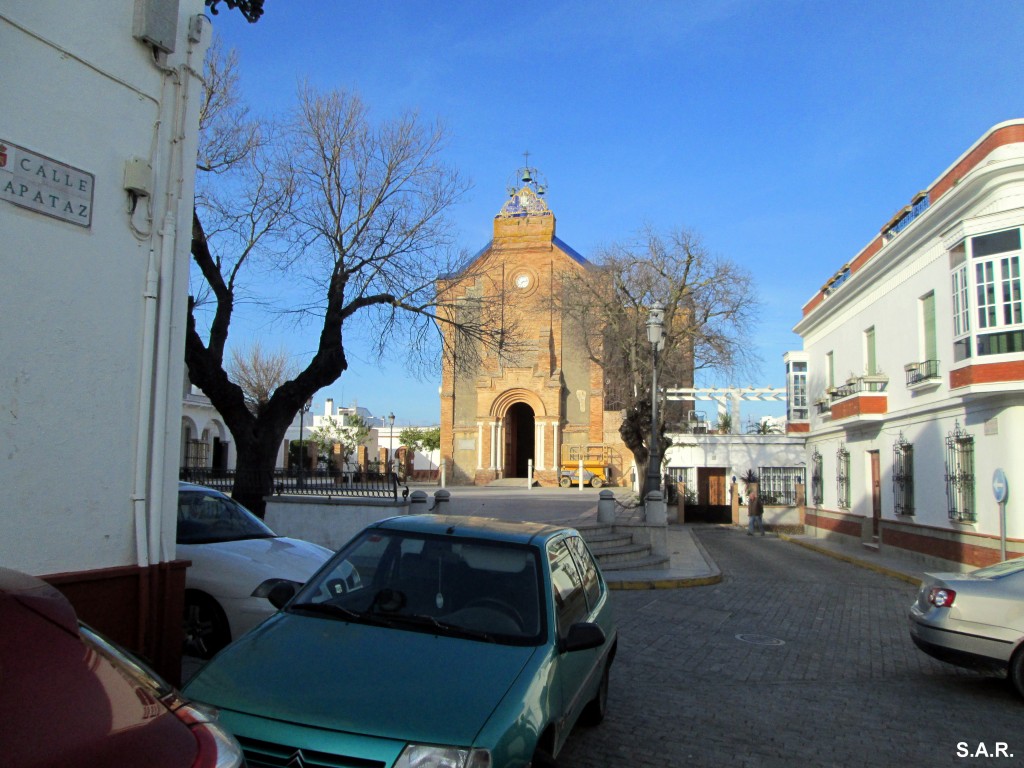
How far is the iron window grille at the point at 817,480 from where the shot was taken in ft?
87.2

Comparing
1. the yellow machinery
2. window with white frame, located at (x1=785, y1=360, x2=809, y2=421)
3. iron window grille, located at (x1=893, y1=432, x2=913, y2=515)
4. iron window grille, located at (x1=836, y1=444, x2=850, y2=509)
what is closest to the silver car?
iron window grille, located at (x1=893, y1=432, x2=913, y2=515)

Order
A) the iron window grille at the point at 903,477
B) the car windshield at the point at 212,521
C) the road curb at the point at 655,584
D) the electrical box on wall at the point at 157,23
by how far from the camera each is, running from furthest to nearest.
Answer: the iron window grille at the point at 903,477
the road curb at the point at 655,584
the car windshield at the point at 212,521
the electrical box on wall at the point at 157,23

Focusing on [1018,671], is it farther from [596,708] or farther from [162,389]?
[162,389]

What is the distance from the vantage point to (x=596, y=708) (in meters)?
5.61

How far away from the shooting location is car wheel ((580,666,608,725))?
Result: 18.2ft

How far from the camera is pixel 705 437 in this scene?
34.0 m

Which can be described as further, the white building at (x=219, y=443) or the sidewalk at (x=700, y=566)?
the white building at (x=219, y=443)

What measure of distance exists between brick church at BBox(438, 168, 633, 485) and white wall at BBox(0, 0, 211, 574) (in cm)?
3690

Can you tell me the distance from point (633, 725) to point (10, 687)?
4.81 m

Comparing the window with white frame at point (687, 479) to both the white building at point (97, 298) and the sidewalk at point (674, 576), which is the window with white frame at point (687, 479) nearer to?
the sidewalk at point (674, 576)

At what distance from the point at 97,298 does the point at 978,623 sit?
294 inches

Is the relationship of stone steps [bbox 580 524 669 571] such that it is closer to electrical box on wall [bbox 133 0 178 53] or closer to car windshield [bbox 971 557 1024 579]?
car windshield [bbox 971 557 1024 579]

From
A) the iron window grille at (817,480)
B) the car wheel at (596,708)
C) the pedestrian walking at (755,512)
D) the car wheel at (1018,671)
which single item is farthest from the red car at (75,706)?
the iron window grille at (817,480)

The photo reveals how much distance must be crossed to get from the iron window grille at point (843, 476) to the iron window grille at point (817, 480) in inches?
78.2
